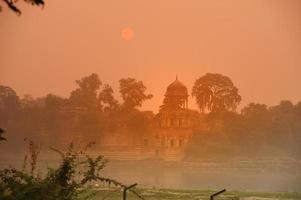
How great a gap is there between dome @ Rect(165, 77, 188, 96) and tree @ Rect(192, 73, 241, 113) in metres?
0.75

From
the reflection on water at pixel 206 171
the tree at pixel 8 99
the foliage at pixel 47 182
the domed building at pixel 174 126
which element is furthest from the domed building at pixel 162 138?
the foliage at pixel 47 182

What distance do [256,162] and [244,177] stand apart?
3.53 metres

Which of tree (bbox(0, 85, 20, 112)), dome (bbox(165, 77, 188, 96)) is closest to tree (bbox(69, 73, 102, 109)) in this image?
tree (bbox(0, 85, 20, 112))

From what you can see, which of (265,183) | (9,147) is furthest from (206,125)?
(9,147)

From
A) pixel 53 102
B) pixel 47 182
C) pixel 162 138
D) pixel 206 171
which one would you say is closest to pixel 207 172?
pixel 206 171

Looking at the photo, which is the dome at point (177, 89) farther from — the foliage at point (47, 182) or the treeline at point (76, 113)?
the foliage at point (47, 182)

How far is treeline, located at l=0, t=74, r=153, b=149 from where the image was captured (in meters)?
46.4

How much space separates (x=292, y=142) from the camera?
47625 mm

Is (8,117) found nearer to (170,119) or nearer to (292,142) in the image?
(170,119)

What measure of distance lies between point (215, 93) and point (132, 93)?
6186 mm

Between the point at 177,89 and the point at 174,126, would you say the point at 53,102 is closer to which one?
the point at 174,126

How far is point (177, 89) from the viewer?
50219mm

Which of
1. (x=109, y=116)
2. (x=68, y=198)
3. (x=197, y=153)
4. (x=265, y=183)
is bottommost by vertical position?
(x=68, y=198)

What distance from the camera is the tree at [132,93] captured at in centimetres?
4831
